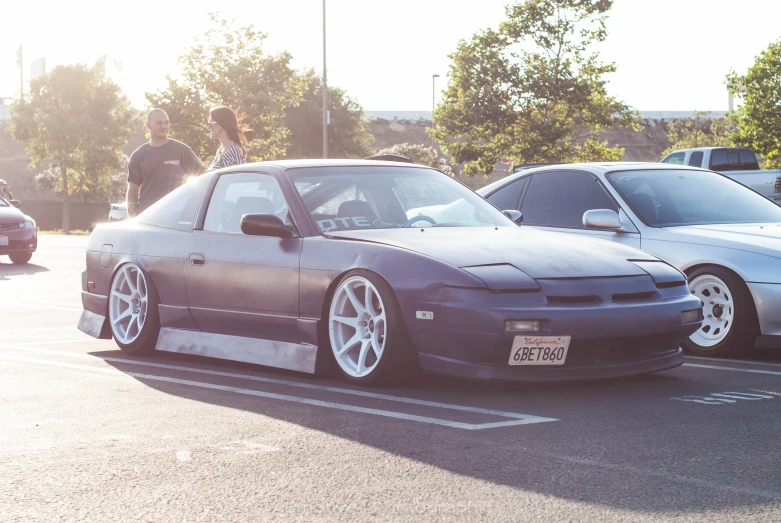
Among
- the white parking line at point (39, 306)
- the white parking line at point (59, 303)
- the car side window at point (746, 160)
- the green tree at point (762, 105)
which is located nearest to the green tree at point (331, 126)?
the green tree at point (762, 105)

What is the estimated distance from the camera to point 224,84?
48.5 m

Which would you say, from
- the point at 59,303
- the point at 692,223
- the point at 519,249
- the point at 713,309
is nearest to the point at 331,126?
the point at 59,303

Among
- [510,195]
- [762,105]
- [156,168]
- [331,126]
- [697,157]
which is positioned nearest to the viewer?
[510,195]

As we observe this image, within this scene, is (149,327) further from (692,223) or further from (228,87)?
(228,87)

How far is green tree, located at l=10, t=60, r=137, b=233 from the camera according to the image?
55.9m

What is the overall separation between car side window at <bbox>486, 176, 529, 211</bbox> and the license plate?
3.67m

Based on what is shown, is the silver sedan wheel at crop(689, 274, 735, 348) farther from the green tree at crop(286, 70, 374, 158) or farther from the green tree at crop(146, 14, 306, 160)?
the green tree at crop(286, 70, 374, 158)

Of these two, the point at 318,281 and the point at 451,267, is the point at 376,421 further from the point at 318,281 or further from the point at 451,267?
the point at 318,281

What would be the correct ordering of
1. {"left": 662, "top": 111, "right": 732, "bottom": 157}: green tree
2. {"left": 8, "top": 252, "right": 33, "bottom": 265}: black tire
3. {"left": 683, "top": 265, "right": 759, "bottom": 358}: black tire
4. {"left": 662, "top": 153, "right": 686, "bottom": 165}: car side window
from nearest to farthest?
{"left": 683, "top": 265, "right": 759, "bottom": 358}: black tire
{"left": 8, "top": 252, "right": 33, "bottom": 265}: black tire
{"left": 662, "top": 153, "right": 686, "bottom": 165}: car side window
{"left": 662, "top": 111, "right": 732, "bottom": 157}: green tree

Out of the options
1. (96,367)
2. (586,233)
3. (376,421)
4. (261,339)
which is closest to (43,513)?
(376,421)

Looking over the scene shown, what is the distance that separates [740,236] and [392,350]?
303cm

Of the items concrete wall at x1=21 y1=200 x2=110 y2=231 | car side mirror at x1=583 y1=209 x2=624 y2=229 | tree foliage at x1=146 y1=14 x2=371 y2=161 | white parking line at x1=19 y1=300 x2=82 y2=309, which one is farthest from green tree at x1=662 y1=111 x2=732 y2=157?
car side mirror at x1=583 y1=209 x2=624 y2=229

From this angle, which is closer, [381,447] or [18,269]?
[381,447]

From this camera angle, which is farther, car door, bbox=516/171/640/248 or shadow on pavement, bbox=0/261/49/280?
shadow on pavement, bbox=0/261/49/280
